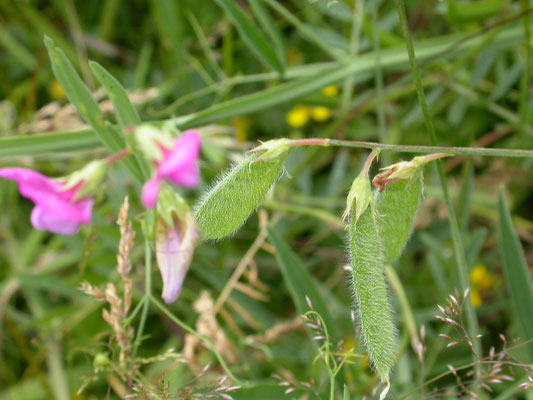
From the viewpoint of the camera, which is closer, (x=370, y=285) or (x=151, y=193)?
(x=151, y=193)

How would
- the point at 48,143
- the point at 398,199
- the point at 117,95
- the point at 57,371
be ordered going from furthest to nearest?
the point at 57,371 → the point at 48,143 → the point at 117,95 → the point at 398,199

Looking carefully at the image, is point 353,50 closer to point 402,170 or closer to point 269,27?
point 269,27

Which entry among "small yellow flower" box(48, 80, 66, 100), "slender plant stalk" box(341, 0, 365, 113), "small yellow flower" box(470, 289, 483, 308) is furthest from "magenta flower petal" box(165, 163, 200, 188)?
"small yellow flower" box(48, 80, 66, 100)

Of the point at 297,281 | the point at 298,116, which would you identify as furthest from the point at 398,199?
the point at 298,116

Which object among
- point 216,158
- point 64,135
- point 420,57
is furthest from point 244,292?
point 420,57

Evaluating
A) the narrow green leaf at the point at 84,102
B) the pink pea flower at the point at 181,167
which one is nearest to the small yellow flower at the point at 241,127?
the narrow green leaf at the point at 84,102

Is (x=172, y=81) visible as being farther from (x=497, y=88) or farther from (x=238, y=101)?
(x=497, y=88)
